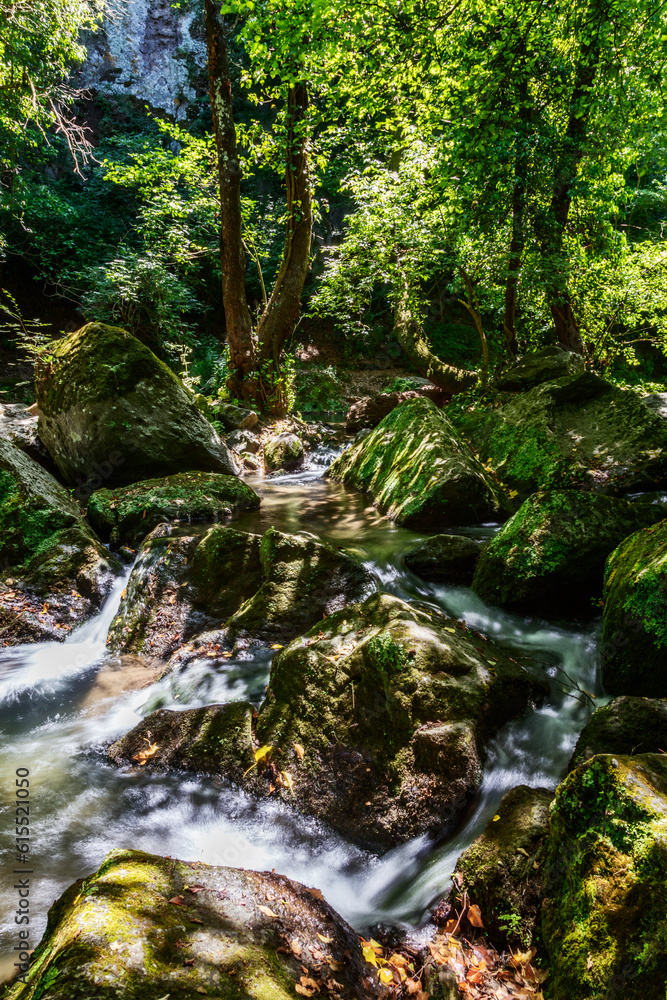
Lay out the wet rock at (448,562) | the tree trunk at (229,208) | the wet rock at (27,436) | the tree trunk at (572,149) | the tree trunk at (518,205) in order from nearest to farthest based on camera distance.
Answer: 1. the wet rock at (448,562)
2. the tree trunk at (572,149)
3. the tree trunk at (518,205)
4. the wet rock at (27,436)
5. the tree trunk at (229,208)

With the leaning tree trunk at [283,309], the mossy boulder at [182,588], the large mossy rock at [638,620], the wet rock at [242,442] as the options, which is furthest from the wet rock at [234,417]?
the large mossy rock at [638,620]

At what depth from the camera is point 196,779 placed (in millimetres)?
3090

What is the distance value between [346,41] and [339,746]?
930cm

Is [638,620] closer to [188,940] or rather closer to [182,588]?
[188,940]

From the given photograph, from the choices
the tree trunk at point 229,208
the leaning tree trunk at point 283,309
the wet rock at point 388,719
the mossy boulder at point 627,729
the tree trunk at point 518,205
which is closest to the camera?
the mossy boulder at point 627,729

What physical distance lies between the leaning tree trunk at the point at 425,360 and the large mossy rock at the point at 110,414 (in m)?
7.71

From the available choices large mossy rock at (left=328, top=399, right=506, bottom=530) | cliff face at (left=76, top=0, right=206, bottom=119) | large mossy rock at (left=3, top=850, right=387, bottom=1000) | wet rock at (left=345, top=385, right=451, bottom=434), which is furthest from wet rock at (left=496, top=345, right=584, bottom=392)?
cliff face at (left=76, top=0, right=206, bottom=119)

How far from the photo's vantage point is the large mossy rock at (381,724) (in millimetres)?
2684


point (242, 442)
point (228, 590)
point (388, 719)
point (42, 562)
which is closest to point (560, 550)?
point (388, 719)

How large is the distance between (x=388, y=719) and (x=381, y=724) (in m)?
0.06

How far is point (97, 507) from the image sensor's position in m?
5.91

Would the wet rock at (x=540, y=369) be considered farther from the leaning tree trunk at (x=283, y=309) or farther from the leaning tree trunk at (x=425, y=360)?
the leaning tree trunk at (x=283, y=309)

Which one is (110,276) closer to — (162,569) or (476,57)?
(476,57)

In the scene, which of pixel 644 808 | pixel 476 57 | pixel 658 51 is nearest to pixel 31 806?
pixel 644 808
